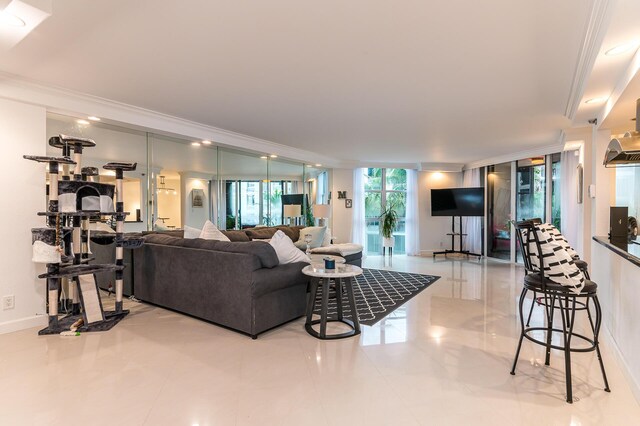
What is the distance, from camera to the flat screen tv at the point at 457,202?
805 cm

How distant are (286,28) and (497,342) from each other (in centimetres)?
317

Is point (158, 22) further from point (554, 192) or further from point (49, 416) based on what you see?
point (554, 192)

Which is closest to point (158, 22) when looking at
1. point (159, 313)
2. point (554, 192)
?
point (159, 313)

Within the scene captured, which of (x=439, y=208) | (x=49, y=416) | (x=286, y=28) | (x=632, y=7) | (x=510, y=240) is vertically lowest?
(x=49, y=416)

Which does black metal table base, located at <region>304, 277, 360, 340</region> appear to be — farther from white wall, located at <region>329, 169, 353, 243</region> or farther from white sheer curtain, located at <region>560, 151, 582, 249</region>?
white wall, located at <region>329, 169, 353, 243</region>

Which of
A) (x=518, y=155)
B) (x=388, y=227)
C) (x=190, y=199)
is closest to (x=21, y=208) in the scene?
(x=190, y=199)

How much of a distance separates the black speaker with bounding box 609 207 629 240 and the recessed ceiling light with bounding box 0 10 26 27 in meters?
5.21

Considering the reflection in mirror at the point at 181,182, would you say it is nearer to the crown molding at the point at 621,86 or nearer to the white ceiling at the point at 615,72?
the white ceiling at the point at 615,72

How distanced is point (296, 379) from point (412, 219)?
→ 735cm

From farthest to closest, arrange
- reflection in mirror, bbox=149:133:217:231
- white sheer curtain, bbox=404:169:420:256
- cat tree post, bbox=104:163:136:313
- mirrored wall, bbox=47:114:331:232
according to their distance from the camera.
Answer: white sheer curtain, bbox=404:169:420:256 → reflection in mirror, bbox=149:133:217:231 → mirrored wall, bbox=47:114:331:232 → cat tree post, bbox=104:163:136:313

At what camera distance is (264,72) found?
3.05 m

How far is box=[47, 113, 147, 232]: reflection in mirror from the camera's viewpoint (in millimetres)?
3953

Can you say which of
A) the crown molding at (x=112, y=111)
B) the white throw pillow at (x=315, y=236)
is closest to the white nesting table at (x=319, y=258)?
the white throw pillow at (x=315, y=236)

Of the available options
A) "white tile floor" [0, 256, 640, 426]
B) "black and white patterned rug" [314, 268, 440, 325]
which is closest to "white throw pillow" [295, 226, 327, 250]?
"black and white patterned rug" [314, 268, 440, 325]
